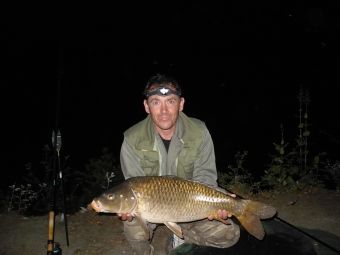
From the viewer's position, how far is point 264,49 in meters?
26.2

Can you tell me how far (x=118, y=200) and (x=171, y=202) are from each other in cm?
37

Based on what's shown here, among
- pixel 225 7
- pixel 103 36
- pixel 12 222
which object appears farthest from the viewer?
pixel 225 7

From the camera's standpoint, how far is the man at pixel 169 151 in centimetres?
309

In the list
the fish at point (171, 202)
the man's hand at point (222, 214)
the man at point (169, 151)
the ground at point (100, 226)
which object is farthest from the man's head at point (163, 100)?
the ground at point (100, 226)

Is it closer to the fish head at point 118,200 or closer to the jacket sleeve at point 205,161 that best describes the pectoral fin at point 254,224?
the jacket sleeve at point 205,161

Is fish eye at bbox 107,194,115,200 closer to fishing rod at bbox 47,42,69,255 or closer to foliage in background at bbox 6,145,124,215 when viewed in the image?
fishing rod at bbox 47,42,69,255

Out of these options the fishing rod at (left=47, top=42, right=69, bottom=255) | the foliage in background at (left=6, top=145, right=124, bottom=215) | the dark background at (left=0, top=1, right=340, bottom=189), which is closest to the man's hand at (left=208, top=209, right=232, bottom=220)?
the fishing rod at (left=47, top=42, right=69, bottom=255)

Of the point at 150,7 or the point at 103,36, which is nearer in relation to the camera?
the point at 103,36

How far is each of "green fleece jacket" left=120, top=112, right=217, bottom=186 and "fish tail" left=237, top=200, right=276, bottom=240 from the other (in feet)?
1.79

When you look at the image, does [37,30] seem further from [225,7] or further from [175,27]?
[225,7]

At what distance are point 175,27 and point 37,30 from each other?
12.4 m

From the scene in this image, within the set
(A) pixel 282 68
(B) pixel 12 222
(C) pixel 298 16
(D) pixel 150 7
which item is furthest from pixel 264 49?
(B) pixel 12 222

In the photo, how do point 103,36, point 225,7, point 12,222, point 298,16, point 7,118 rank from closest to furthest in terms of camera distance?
point 12,222
point 7,118
point 298,16
point 103,36
point 225,7

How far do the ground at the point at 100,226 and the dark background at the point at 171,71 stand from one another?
1155 millimetres
